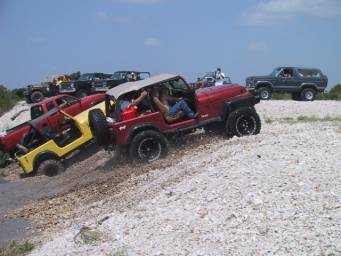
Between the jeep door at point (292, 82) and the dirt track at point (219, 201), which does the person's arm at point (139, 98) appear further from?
the jeep door at point (292, 82)

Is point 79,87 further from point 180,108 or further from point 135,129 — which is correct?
point 135,129

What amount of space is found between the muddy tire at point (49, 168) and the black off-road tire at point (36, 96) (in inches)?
755

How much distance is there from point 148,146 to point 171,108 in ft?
3.50

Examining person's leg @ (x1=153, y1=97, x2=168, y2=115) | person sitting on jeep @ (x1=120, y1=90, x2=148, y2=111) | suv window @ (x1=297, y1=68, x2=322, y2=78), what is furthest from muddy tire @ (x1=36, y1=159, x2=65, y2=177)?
suv window @ (x1=297, y1=68, x2=322, y2=78)

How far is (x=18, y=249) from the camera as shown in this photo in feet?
26.4

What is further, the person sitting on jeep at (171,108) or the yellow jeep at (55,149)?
the yellow jeep at (55,149)

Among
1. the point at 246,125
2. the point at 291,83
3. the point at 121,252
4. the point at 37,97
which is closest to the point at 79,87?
the point at 37,97

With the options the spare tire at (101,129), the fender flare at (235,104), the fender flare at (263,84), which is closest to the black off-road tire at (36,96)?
the fender flare at (263,84)

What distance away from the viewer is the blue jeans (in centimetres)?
1286

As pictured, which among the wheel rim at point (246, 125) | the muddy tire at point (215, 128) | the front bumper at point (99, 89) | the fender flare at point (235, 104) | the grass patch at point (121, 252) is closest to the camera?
the grass patch at point (121, 252)

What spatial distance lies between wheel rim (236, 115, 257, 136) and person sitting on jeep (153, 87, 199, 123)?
1001 millimetres

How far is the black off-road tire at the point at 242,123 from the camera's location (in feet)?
41.9

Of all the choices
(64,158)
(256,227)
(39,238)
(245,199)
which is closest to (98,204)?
(39,238)

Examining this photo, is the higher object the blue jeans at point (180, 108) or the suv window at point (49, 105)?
the suv window at point (49, 105)
